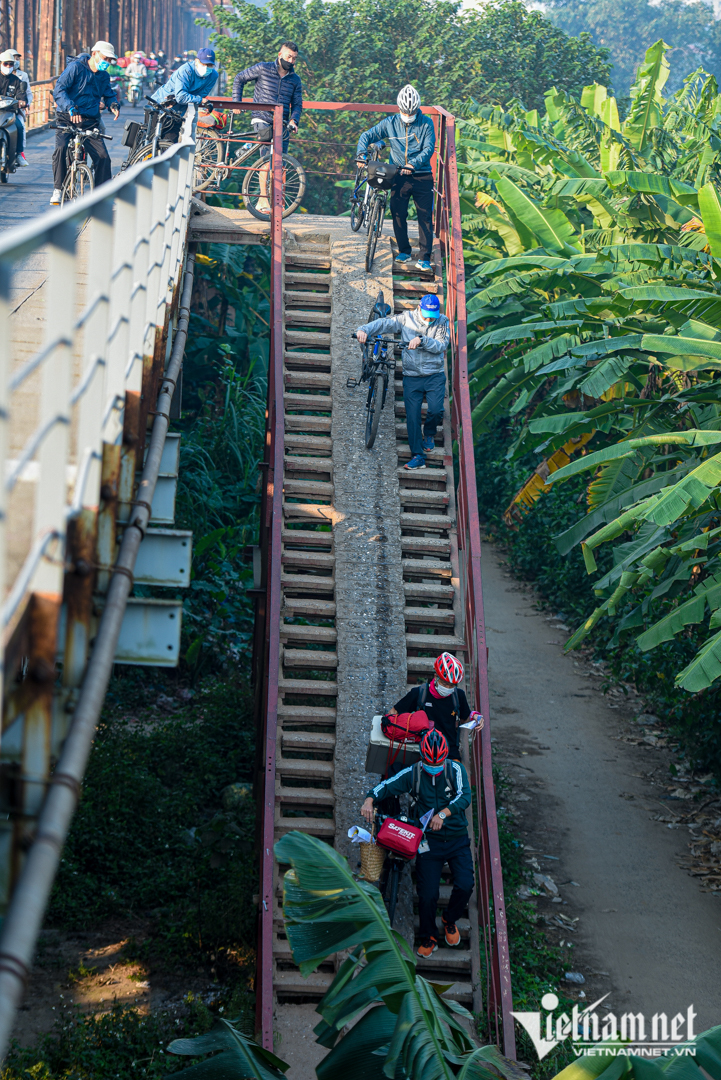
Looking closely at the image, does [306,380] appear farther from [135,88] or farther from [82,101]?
[135,88]

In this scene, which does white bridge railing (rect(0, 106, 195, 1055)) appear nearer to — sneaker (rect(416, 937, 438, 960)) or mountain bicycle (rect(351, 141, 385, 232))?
sneaker (rect(416, 937, 438, 960))

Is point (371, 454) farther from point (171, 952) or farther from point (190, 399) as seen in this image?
point (190, 399)

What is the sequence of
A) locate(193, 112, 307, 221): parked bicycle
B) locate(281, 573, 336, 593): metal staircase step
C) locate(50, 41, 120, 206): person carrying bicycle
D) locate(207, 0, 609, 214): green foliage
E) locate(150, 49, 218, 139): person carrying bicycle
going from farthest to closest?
locate(207, 0, 609, 214): green foliage, locate(193, 112, 307, 221): parked bicycle, locate(150, 49, 218, 139): person carrying bicycle, locate(50, 41, 120, 206): person carrying bicycle, locate(281, 573, 336, 593): metal staircase step

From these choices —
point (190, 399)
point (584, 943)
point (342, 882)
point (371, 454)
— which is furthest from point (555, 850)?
point (190, 399)

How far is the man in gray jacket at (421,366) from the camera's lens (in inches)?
371

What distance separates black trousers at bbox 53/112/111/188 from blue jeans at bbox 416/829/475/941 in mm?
8030

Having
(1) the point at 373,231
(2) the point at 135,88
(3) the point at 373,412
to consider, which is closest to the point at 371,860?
(3) the point at 373,412

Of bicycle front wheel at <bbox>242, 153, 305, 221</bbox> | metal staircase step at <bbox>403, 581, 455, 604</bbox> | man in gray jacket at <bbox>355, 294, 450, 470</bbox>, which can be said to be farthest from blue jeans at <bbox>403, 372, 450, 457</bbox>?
bicycle front wheel at <bbox>242, 153, 305, 221</bbox>

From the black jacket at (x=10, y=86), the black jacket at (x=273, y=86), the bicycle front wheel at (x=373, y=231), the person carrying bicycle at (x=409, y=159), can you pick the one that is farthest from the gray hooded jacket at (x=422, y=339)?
the black jacket at (x=10, y=86)

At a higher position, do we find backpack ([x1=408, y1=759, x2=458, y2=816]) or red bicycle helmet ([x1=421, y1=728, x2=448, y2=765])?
red bicycle helmet ([x1=421, y1=728, x2=448, y2=765])

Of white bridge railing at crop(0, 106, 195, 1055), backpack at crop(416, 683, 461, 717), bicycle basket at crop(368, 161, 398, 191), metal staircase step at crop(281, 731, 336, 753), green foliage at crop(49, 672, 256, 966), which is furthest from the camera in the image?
bicycle basket at crop(368, 161, 398, 191)

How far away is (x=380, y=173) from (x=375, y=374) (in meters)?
2.83

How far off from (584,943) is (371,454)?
15.9ft

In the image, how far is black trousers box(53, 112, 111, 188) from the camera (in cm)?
1084
